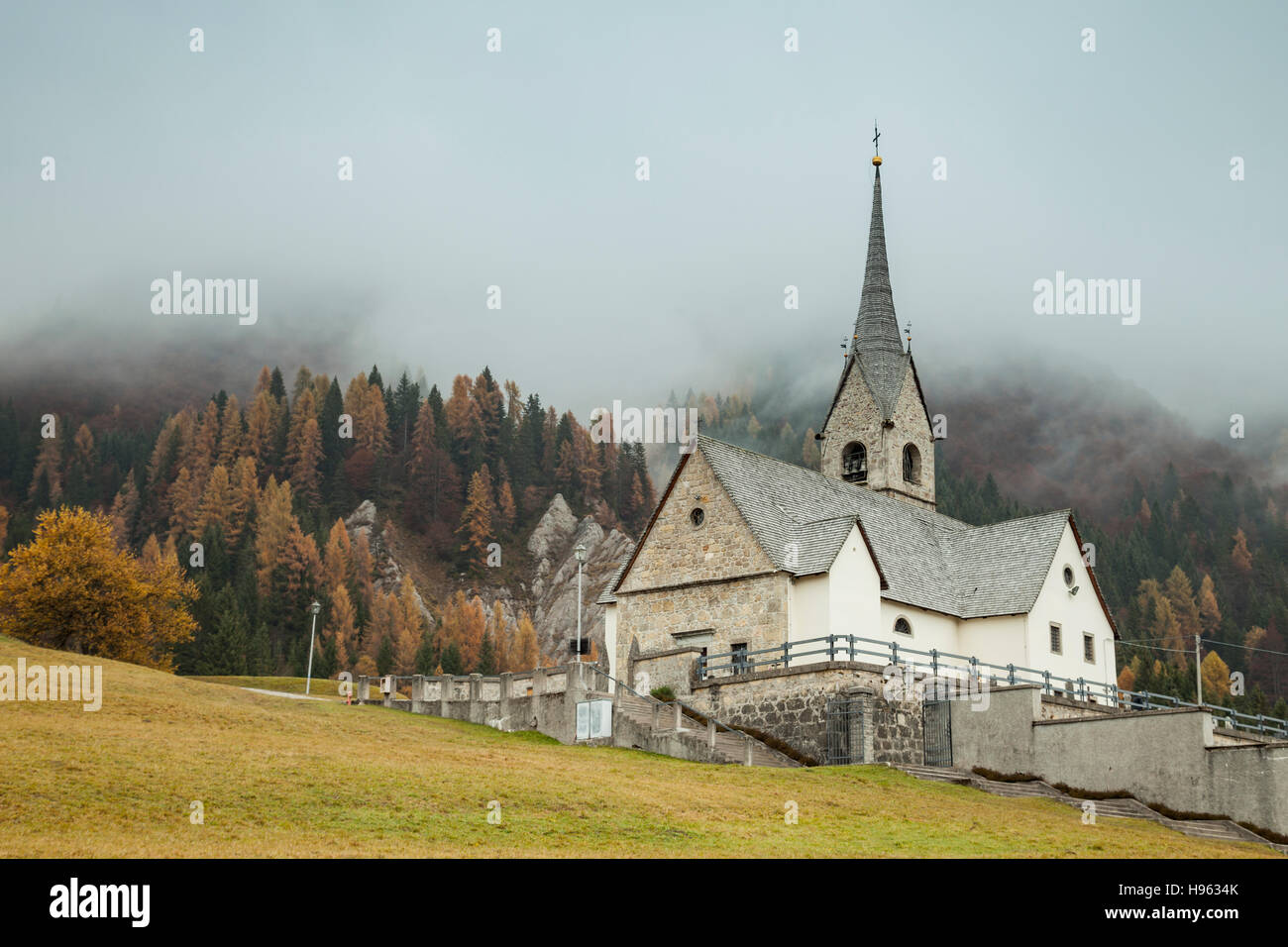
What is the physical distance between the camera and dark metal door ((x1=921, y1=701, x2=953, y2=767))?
124 ft

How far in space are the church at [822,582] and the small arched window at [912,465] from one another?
485 centimetres

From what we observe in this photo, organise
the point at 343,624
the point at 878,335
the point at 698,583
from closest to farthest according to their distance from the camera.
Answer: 1. the point at 698,583
2. the point at 878,335
3. the point at 343,624

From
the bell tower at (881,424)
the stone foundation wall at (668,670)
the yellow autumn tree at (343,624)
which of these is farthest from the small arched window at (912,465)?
the yellow autumn tree at (343,624)

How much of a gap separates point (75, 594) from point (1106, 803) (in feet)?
161

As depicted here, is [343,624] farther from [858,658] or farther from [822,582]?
[858,658]

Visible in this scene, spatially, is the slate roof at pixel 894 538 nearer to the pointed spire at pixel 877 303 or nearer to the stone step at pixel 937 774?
the stone step at pixel 937 774

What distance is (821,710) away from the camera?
1473 inches

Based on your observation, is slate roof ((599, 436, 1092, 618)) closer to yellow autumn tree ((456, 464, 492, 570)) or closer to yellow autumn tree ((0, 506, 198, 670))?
yellow autumn tree ((0, 506, 198, 670))

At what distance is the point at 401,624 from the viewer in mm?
157375

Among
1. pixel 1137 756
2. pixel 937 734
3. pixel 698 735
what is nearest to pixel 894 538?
pixel 937 734

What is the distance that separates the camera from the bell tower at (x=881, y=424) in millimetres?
61375

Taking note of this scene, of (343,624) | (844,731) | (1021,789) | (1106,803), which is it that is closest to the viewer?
(1106,803)
